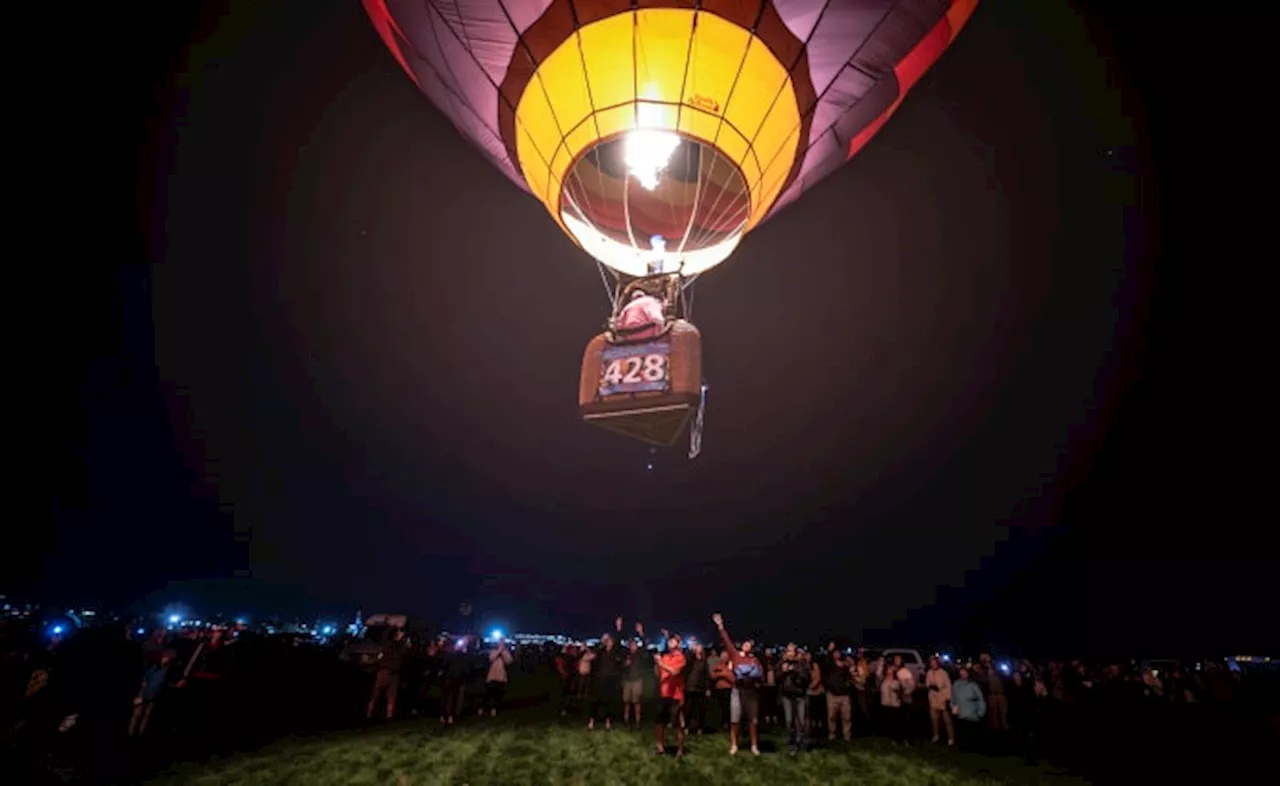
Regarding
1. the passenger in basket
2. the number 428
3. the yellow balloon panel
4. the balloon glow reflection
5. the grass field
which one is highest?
the yellow balloon panel

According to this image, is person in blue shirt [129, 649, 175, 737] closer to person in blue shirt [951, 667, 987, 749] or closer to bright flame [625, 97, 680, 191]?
bright flame [625, 97, 680, 191]

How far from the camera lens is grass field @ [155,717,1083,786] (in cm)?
662

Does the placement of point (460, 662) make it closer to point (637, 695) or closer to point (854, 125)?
point (637, 695)

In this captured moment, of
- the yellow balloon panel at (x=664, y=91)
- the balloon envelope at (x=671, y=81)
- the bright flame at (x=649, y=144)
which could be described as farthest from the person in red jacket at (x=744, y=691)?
the yellow balloon panel at (x=664, y=91)

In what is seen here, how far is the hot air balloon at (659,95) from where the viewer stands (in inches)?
230

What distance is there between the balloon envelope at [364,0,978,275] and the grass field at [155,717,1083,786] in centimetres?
677

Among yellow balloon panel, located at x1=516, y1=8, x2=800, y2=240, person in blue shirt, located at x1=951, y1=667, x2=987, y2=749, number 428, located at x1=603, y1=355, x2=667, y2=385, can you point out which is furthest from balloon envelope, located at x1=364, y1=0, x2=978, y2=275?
person in blue shirt, located at x1=951, y1=667, x2=987, y2=749

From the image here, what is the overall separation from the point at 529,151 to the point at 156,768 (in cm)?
824

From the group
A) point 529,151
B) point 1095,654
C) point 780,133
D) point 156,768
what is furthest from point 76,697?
point 1095,654

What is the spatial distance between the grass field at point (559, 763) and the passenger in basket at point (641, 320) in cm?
537

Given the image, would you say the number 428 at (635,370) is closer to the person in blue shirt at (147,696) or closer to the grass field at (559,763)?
the grass field at (559,763)

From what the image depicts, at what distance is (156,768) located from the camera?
6.30 metres

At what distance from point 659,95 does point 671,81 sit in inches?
7.5

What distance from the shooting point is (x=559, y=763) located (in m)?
7.57
